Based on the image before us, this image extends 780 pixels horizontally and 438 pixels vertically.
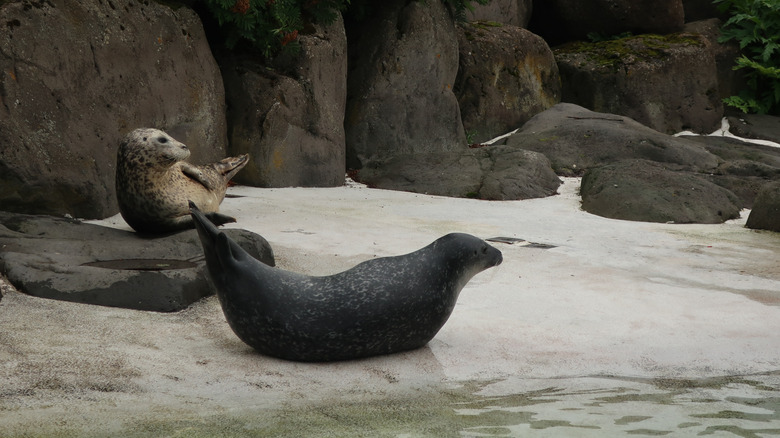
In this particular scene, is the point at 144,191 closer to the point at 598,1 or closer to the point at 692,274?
the point at 692,274

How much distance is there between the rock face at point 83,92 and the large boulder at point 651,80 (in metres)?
7.36

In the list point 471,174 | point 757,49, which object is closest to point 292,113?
point 471,174

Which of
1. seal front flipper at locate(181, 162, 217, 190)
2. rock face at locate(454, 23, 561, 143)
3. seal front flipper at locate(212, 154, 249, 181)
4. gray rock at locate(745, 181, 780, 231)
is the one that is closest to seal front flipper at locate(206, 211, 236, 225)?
seal front flipper at locate(181, 162, 217, 190)

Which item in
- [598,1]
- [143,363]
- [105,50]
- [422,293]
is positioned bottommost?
[143,363]

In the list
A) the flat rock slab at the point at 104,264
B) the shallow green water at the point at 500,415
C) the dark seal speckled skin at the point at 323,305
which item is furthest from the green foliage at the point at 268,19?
the shallow green water at the point at 500,415

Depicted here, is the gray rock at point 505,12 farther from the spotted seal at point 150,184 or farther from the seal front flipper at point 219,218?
the spotted seal at point 150,184

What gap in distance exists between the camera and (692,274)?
6.03 metres

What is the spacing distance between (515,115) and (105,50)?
7.10 metres

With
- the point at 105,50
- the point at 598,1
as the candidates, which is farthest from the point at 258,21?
the point at 598,1

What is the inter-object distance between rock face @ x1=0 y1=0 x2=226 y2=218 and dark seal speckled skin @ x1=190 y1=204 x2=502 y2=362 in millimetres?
3109

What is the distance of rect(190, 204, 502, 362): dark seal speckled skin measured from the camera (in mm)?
3816

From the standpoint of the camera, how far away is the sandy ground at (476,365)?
3066mm

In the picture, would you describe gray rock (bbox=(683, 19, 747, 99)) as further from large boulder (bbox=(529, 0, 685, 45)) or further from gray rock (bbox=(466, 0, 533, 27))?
gray rock (bbox=(466, 0, 533, 27))

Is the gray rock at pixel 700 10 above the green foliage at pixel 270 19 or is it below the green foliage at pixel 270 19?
above
